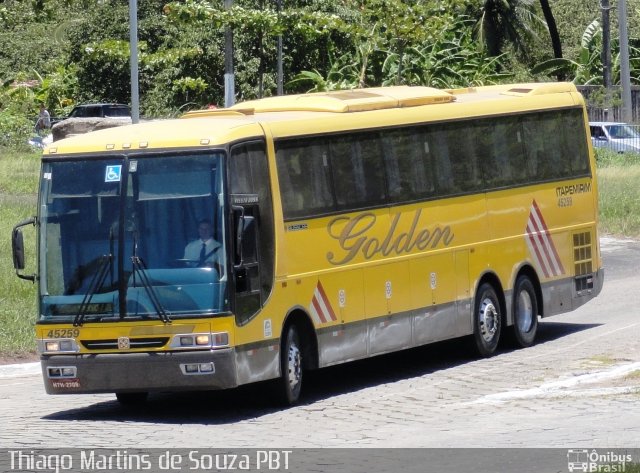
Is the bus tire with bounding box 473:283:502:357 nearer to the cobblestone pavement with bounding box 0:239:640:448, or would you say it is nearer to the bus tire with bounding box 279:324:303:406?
the cobblestone pavement with bounding box 0:239:640:448

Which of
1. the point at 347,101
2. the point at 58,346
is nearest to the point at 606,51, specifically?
the point at 347,101

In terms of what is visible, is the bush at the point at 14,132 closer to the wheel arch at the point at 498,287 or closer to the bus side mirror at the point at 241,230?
the wheel arch at the point at 498,287

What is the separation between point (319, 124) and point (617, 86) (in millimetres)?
37741

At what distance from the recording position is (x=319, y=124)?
14938mm

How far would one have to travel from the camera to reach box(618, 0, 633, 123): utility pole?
44.7 metres

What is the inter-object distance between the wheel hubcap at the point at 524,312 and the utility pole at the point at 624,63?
90.6 ft

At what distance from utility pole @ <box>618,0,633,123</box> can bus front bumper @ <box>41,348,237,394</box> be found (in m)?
34.0

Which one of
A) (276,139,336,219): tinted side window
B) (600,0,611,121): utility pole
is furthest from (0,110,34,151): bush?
(276,139,336,219): tinted side window

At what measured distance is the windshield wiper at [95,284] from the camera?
43.0ft

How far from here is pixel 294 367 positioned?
1398cm

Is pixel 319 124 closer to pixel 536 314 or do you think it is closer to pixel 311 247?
pixel 311 247

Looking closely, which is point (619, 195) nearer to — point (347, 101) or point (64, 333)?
point (347, 101)

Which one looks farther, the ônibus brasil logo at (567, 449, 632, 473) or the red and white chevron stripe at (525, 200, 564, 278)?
the red and white chevron stripe at (525, 200, 564, 278)

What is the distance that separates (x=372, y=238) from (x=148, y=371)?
3.50 m
